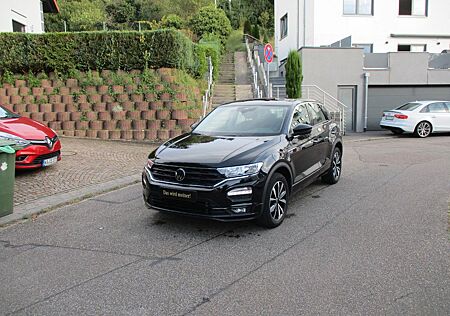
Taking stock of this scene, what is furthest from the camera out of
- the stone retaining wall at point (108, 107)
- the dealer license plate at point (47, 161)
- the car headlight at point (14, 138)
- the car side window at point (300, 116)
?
the stone retaining wall at point (108, 107)

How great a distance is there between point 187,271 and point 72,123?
10658 mm

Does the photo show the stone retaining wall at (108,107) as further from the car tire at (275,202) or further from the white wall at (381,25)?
the white wall at (381,25)

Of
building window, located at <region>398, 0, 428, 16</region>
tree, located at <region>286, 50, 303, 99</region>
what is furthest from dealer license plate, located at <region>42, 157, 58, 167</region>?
building window, located at <region>398, 0, 428, 16</region>

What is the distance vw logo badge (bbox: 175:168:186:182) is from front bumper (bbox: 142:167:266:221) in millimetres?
77

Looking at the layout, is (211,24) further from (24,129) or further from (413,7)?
(24,129)

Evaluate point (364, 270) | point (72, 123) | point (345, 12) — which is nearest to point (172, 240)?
point (364, 270)

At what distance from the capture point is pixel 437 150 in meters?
12.6

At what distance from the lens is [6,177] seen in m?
5.69

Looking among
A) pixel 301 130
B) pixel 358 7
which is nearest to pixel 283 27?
pixel 358 7

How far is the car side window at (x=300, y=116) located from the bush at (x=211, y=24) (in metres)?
28.8

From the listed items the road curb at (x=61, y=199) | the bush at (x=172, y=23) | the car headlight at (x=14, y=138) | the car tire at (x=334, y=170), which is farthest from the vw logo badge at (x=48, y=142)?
the bush at (x=172, y=23)

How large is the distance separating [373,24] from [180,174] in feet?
69.3

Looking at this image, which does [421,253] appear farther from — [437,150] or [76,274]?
[437,150]

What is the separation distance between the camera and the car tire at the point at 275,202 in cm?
504
